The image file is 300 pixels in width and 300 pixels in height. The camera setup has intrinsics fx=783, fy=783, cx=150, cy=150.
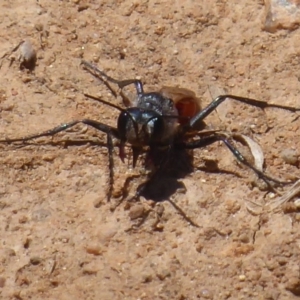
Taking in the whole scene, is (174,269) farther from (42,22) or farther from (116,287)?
(42,22)

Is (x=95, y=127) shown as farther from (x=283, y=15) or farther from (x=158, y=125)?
(x=283, y=15)

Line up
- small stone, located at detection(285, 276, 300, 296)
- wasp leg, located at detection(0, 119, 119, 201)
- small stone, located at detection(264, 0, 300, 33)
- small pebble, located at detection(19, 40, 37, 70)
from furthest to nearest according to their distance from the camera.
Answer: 1. small stone, located at detection(264, 0, 300, 33)
2. small pebble, located at detection(19, 40, 37, 70)
3. wasp leg, located at detection(0, 119, 119, 201)
4. small stone, located at detection(285, 276, 300, 296)

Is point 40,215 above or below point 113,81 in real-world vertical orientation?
below

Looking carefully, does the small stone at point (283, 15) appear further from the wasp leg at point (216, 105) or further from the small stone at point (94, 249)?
the small stone at point (94, 249)

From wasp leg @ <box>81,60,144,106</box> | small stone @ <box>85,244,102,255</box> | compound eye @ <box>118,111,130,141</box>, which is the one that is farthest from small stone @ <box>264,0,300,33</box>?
small stone @ <box>85,244,102,255</box>

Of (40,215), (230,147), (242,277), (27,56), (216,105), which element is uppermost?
(27,56)

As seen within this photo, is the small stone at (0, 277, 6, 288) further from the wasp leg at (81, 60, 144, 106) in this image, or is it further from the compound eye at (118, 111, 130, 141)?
the wasp leg at (81, 60, 144, 106)

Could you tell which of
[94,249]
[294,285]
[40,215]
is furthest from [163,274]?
[40,215]

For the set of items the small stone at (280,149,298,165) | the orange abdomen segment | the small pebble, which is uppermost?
the small pebble

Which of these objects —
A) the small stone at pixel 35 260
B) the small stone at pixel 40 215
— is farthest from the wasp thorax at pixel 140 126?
the small stone at pixel 35 260
